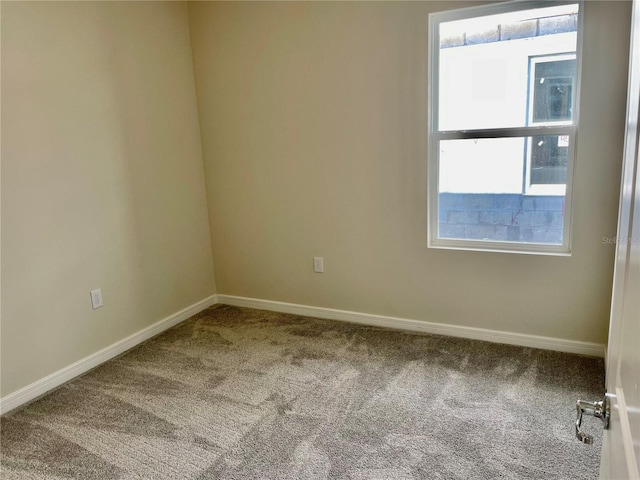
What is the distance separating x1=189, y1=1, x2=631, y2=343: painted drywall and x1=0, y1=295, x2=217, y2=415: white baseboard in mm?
590

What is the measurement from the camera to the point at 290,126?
10.3ft

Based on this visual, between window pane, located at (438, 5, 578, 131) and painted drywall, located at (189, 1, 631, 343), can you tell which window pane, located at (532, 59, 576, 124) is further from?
painted drywall, located at (189, 1, 631, 343)

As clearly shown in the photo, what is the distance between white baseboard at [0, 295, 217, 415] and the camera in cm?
232

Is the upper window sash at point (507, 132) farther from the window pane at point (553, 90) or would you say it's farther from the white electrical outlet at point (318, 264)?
the white electrical outlet at point (318, 264)

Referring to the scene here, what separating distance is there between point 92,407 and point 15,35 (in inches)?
76.3

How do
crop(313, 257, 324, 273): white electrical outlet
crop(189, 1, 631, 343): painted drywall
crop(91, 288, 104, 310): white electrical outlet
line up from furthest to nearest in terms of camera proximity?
crop(313, 257, 324, 273): white electrical outlet < crop(91, 288, 104, 310): white electrical outlet < crop(189, 1, 631, 343): painted drywall

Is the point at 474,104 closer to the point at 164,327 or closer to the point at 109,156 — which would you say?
the point at 109,156

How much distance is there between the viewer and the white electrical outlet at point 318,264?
3279 millimetres

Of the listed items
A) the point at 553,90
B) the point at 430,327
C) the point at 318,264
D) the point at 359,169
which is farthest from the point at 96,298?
the point at 553,90

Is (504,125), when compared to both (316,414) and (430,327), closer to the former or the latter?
(430,327)

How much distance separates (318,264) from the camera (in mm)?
3291

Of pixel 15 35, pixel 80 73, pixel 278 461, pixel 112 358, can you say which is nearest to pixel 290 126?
pixel 80 73

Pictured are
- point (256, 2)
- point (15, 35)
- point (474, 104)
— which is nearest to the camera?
point (15, 35)

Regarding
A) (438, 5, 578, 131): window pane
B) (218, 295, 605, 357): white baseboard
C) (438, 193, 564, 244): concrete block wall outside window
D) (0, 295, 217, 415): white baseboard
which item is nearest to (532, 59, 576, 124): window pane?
(438, 5, 578, 131): window pane
